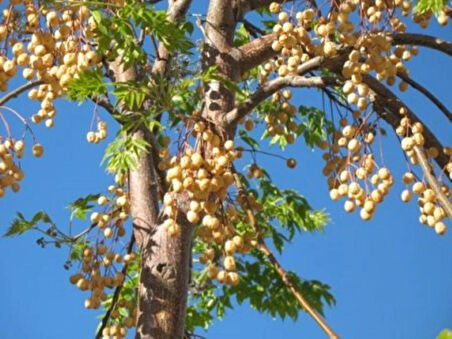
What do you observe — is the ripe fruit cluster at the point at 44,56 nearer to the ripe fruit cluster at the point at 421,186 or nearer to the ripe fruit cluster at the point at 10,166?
the ripe fruit cluster at the point at 10,166

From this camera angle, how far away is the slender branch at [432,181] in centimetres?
192

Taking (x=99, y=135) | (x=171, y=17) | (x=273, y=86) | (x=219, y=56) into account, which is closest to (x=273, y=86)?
(x=273, y=86)

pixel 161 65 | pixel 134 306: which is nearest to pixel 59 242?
pixel 134 306

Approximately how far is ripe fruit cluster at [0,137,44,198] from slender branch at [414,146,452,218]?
1115 mm

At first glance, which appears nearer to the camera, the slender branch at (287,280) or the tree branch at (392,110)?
the slender branch at (287,280)

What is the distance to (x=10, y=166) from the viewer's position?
222cm

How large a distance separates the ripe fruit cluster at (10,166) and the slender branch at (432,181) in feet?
3.66

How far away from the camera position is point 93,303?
8.60 feet

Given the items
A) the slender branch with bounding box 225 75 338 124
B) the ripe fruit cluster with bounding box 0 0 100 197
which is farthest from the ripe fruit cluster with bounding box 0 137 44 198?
the slender branch with bounding box 225 75 338 124

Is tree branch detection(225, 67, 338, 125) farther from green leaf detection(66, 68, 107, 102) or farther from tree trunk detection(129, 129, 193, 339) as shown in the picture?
green leaf detection(66, 68, 107, 102)

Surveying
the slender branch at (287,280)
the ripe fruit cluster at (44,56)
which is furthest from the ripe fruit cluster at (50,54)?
the slender branch at (287,280)

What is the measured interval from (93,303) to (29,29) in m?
0.95

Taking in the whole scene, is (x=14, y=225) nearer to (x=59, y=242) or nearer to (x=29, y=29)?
(x=59, y=242)

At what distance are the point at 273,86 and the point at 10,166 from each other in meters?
0.83
